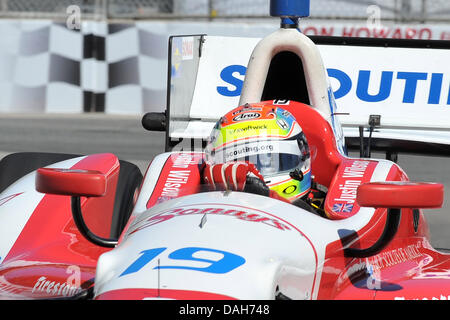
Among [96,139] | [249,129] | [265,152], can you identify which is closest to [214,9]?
[96,139]

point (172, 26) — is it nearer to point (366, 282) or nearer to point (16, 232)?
point (16, 232)

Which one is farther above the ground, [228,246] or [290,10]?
[290,10]

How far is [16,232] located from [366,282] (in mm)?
1670

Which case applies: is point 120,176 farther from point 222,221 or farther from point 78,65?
point 78,65

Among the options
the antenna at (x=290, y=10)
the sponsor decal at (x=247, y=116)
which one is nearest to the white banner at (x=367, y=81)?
the antenna at (x=290, y=10)

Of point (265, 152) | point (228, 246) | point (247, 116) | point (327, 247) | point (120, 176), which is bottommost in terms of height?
point (120, 176)

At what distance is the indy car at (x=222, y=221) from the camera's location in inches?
109

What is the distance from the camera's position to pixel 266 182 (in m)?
3.57

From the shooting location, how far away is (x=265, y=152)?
3.60m

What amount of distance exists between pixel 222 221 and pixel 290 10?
226 centimetres

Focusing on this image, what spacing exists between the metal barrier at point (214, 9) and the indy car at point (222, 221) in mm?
6444

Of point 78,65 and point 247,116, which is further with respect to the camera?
point 78,65

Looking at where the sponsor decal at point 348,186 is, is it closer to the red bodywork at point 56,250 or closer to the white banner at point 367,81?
the red bodywork at point 56,250

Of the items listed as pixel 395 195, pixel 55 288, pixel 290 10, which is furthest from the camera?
pixel 290 10
